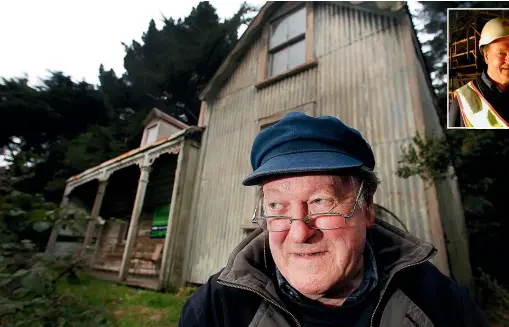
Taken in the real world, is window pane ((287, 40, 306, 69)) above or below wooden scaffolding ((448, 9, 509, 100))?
above

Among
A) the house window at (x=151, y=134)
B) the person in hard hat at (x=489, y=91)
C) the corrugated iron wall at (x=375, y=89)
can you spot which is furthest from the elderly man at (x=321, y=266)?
the house window at (x=151, y=134)

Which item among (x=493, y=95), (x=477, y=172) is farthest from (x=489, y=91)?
(x=477, y=172)

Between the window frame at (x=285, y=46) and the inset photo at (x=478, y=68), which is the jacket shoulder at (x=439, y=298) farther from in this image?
the window frame at (x=285, y=46)

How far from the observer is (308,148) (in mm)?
1369

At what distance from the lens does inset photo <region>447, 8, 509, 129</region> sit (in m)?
2.31

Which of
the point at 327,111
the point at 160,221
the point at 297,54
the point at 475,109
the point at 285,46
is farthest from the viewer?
the point at 160,221

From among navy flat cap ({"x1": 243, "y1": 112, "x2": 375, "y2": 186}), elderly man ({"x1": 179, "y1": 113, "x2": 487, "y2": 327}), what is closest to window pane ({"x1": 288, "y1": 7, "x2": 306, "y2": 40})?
navy flat cap ({"x1": 243, "y1": 112, "x2": 375, "y2": 186})

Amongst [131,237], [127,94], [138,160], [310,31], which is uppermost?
[127,94]

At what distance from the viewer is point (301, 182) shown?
1324 millimetres

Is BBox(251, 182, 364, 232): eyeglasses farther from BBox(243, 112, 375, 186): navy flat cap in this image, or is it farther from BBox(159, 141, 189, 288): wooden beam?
BBox(159, 141, 189, 288): wooden beam

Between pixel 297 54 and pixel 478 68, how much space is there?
4789 mm

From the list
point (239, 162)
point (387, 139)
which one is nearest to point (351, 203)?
point (387, 139)

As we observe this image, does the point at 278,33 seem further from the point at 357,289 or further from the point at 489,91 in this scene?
the point at 357,289

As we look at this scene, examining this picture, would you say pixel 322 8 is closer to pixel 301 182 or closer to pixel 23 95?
pixel 301 182
